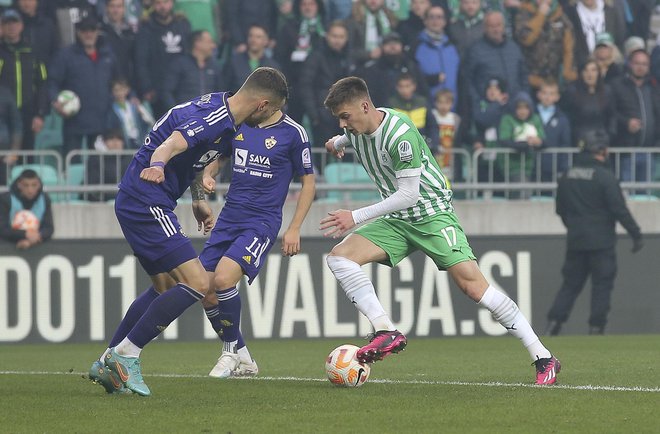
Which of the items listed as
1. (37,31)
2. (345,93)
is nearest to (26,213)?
(37,31)

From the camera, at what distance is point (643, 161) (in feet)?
56.7

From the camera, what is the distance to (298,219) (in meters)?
9.53

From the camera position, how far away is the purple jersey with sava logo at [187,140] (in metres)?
8.16

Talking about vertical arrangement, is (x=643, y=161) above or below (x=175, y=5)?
below

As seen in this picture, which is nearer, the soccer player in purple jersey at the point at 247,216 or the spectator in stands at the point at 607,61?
the soccer player in purple jersey at the point at 247,216

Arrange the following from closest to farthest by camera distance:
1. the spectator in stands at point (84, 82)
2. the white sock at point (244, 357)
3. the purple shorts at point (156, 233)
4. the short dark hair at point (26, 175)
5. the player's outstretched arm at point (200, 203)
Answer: the purple shorts at point (156, 233) → the player's outstretched arm at point (200, 203) → the white sock at point (244, 357) → the short dark hair at point (26, 175) → the spectator in stands at point (84, 82)

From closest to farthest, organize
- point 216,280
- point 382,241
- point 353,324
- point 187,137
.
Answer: point 187,137
point 382,241
point 216,280
point 353,324

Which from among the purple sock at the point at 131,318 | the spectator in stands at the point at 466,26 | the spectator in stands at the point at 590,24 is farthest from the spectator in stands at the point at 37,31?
the purple sock at the point at 131,318

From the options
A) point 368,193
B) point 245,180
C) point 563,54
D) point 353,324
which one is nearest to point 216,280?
point 245,180

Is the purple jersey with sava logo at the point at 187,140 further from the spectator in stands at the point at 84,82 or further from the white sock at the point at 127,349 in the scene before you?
the spectator in stands at the point at 84,82

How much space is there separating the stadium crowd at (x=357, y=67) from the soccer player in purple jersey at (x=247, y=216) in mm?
5389

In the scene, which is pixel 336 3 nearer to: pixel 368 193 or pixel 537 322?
pixel 368 193

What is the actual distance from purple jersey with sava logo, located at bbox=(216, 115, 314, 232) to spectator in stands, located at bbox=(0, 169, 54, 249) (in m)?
4.72

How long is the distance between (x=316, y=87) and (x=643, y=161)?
4.09 m
